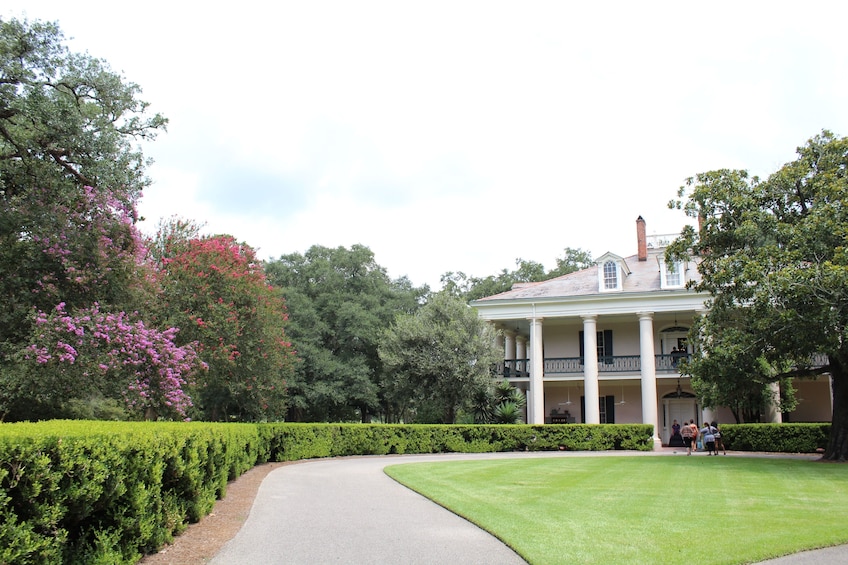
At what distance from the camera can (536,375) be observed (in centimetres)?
3431

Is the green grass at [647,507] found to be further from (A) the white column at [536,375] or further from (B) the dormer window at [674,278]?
(B) the dormer window at [674,278]

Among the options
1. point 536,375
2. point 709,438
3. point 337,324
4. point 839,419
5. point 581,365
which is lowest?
point 709,438

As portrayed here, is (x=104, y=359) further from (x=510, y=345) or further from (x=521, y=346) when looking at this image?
(x=521, y=346)

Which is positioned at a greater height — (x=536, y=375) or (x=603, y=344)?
(x=603, y=344)

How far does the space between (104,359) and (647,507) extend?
11411 millimetres

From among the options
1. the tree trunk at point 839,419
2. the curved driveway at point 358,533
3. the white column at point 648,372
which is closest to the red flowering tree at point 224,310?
the curved driveway at point 358,533

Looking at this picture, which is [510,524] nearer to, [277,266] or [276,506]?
[276,506]

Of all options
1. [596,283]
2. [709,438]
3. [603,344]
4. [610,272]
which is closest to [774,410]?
[709,438]

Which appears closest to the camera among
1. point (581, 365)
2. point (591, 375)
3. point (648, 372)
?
point (648, 372)

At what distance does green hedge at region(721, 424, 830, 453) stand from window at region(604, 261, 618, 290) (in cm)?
857

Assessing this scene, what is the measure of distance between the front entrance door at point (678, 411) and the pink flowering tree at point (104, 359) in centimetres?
2705

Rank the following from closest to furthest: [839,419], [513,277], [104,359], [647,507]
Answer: [647,507] → [104,359] → [839,419] → [513,277]

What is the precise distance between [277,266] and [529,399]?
67.9 ft

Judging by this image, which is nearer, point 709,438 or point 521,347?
point 709,438
